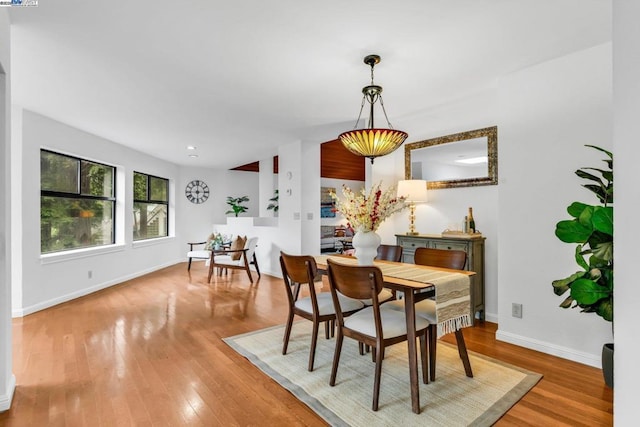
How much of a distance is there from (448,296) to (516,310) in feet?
4.49

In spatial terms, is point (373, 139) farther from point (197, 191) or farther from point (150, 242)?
point (197, 191)

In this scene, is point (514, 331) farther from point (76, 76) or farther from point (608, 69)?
point (76, 76)

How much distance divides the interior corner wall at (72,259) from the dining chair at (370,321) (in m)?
4.06

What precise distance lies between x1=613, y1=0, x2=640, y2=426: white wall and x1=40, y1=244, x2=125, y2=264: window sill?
5536 mm

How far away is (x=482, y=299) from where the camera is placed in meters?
3.63

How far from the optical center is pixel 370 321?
2.19m

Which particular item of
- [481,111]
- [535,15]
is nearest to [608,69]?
[535,15]

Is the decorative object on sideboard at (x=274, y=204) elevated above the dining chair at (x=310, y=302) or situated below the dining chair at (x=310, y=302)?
above

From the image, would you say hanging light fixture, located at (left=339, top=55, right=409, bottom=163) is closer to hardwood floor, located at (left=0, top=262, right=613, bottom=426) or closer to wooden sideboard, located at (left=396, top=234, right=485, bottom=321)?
wooden sideboard, located at (left=396, top=234, right=485, bottom=321)

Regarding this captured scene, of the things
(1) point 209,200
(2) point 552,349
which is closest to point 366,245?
(2) point 552,349

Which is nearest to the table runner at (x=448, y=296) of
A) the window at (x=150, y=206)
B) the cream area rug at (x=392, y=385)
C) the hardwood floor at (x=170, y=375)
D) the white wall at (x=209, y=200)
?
the cream area rug at (x=392, y=385)

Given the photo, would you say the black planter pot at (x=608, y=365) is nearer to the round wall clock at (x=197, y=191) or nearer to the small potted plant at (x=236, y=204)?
the small potted plant at (x=236, y=204)

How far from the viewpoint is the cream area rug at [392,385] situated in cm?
194

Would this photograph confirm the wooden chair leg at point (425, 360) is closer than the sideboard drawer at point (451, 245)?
Yes
